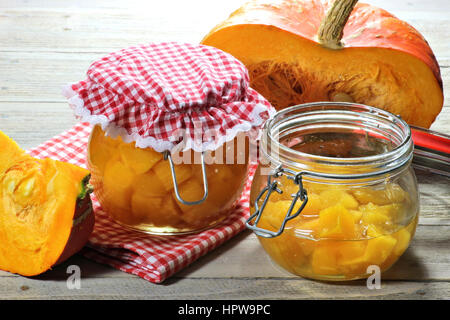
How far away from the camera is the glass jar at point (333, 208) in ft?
2.63

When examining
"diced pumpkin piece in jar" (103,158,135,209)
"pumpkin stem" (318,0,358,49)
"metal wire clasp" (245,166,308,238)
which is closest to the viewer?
"metal wire clasp" (245,166,308,238)

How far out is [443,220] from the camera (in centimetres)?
99

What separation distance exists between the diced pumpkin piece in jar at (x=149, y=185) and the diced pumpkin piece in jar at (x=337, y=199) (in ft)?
0.71

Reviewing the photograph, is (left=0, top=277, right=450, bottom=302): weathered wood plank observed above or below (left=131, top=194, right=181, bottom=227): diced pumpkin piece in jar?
below

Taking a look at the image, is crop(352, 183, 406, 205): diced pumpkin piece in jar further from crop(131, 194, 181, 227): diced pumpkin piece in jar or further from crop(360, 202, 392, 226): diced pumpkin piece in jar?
crop(131, 194, 181, 227): diced pumpkin piece in jar

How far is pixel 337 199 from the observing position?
0.82m

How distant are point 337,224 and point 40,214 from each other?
1.21 feet

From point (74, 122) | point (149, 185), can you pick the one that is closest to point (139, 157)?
point (149, 185)

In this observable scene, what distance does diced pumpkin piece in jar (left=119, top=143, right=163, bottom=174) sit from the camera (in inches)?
34.5

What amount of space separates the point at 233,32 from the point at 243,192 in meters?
0.31

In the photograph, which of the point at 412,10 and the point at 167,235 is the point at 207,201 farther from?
the point at 412,10

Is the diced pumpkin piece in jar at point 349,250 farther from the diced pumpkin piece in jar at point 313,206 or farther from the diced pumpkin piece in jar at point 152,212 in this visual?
the diced pumpkin piece in jar at point 152,212

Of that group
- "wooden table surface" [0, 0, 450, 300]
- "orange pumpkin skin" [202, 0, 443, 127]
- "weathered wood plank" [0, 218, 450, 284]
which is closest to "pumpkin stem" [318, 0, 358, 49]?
"orange pumpkin skin" [202, 0, 443, 127]

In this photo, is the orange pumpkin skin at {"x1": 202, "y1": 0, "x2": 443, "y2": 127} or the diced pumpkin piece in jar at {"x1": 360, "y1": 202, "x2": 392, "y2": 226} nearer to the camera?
the diced pumpkin piece in jar at {"x1": 360, "y1": 202, "x2": 392, "y2": 226}
